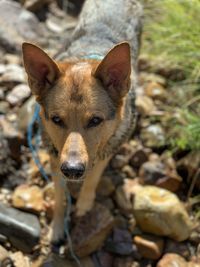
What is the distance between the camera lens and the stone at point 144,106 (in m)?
6.32

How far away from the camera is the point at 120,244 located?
202 inches

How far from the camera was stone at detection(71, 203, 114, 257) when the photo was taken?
494 centimetres

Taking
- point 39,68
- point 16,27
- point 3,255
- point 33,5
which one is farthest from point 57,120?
point 33,5

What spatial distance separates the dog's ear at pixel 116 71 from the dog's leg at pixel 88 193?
98 cm

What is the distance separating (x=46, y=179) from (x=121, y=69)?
1.91 metres

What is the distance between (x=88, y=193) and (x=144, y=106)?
1748 millimetres

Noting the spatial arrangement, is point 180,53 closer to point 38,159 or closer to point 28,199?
point 38,159

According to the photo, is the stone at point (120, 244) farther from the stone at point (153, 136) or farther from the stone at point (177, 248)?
the stone at point (153, 136)

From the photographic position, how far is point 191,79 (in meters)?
6.27

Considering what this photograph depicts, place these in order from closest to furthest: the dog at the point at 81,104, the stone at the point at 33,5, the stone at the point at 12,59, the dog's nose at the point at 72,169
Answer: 1. the dog's nose at the point at 72,169
2. the dog at the point at 81,104
3. the stone at the point at 12,59
4. the stone at the point at 33,5

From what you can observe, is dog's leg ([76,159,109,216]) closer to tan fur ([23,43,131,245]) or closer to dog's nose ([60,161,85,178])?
tan fur ([23,43,131,245])

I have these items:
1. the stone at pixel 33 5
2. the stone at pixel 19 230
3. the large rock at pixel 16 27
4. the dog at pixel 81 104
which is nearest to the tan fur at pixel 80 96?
the dog at pixel 81 104

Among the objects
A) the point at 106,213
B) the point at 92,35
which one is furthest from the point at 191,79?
the point at 106,213

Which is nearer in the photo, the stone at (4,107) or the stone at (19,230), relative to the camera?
the stone at (19,230)
